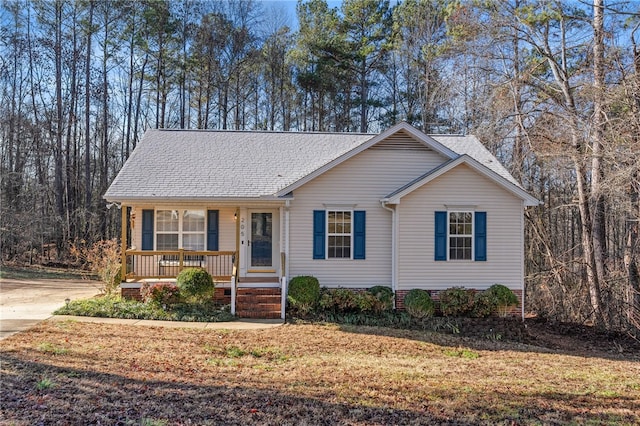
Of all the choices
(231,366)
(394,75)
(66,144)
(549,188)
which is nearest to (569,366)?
(231,366)

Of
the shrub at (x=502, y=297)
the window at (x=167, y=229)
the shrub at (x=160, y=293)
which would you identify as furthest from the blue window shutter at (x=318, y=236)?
the shrub at (x=502, y=297)

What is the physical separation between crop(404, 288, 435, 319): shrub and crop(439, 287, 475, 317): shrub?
36 centimetres

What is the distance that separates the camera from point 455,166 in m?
12.1

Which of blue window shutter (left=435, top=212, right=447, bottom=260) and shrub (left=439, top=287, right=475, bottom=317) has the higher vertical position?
blue window shutter (left=435, top=212, right=447, bottom=260)

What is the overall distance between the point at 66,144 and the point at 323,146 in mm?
18601

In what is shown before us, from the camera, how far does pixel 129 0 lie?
25.7 metres

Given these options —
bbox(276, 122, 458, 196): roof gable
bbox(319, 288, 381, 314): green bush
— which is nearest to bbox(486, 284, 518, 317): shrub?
bbox(319, 288, 381, 314): green bush

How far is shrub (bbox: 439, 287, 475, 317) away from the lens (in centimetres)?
1186

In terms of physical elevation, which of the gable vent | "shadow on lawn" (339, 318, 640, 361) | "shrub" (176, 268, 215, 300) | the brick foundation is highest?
the gable vent

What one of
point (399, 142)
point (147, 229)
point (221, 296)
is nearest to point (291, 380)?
point (221, 296)

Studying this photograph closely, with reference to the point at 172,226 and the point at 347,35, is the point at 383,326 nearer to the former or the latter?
the point at 172,226

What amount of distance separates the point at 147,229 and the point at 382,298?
7001mm

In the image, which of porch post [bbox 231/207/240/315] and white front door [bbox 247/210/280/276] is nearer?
porch post [bbox 231/207/240/315]

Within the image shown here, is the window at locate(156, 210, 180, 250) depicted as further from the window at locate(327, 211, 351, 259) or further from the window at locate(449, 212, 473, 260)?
the window at locate(449, 212, 473, 260)
